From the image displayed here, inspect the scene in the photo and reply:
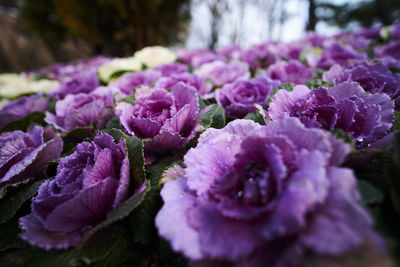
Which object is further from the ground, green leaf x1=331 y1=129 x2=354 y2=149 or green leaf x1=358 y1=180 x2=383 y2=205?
green leaf x1=331 y1=129 x2=354 y2=149

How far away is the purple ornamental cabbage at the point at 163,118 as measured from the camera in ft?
3.79

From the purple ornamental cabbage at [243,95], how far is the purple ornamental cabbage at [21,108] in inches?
57.7

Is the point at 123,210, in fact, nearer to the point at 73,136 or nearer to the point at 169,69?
the point at 73,136

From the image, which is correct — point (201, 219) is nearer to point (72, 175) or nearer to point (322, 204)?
point (322, 204)

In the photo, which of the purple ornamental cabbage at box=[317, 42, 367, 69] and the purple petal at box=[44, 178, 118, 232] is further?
the purple ornamental cabbage at box=[317, 42, 367, 69]

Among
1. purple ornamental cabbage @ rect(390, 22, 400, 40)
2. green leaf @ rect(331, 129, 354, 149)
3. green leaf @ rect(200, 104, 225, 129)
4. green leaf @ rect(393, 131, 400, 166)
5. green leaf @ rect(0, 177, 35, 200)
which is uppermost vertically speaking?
purple ornamental cabbage @ rect(390, 22, 400, 40)

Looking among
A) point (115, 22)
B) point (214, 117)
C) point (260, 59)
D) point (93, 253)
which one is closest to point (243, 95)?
point (214, 117)

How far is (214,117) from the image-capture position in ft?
4.37

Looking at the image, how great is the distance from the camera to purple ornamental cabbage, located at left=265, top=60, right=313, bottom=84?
1.74 meters

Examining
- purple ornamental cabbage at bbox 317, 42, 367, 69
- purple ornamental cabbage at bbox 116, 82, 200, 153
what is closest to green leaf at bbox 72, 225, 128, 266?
purple ornamental cabbage at bbox 116, 82, 200, 153

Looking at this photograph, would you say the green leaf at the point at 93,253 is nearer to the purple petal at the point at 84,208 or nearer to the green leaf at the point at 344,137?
the purple petal at the point at 84,208

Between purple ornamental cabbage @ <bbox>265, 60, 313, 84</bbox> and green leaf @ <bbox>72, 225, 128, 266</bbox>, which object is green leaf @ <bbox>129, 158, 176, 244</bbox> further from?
purple ornamental cabbage @ <bbox>265, 60, 313, 84</bbox>

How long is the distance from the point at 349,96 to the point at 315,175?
54 cm

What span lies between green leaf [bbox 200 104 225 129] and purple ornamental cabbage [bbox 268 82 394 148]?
31 cm
